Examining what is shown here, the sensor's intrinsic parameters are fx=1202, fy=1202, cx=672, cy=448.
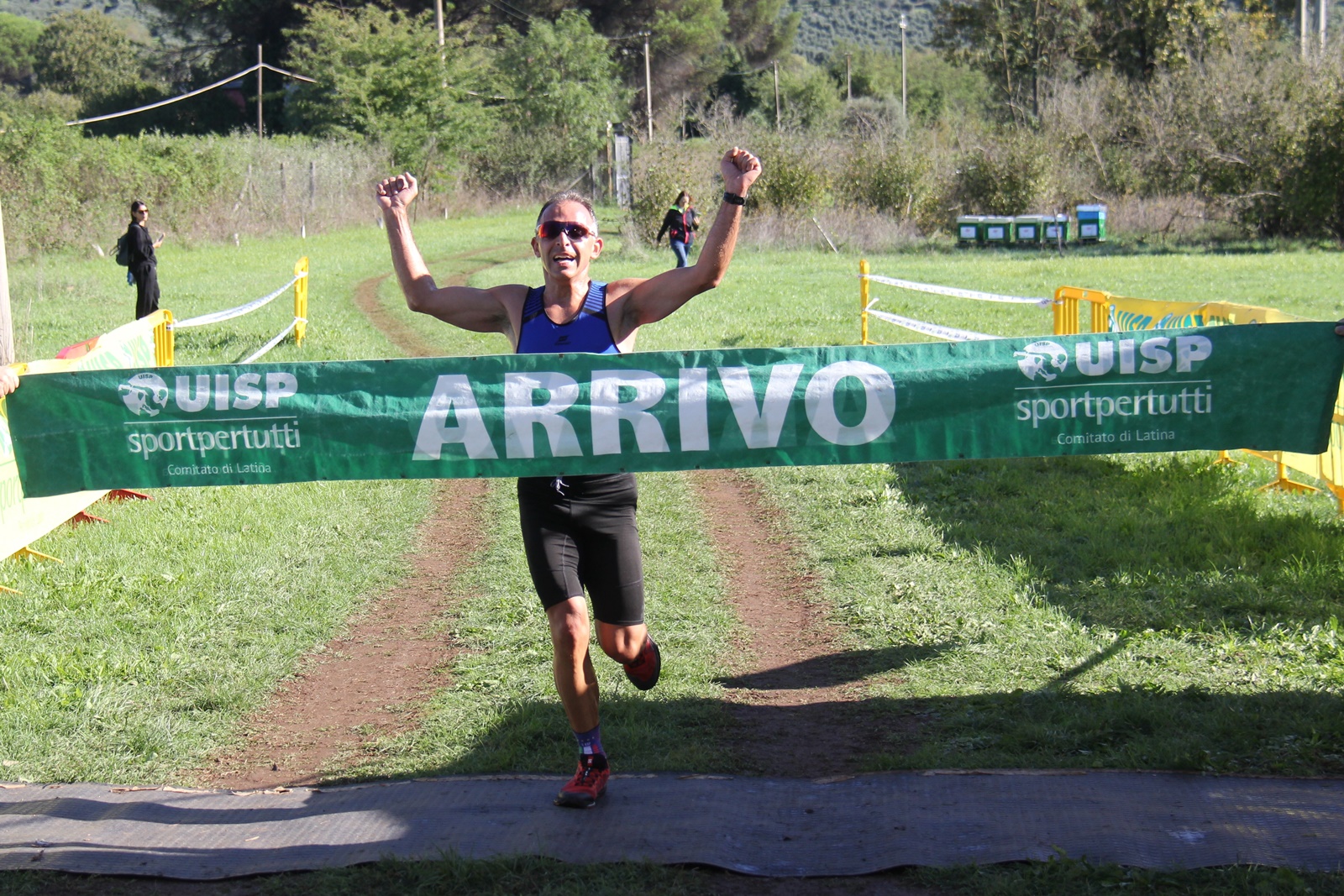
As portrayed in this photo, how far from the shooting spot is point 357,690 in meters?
5.82

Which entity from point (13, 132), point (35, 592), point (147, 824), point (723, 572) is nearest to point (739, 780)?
point (147, 824)

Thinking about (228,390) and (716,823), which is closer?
(716,823)

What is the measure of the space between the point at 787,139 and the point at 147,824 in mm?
33316

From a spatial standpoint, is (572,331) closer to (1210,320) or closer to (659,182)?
(1210,320)

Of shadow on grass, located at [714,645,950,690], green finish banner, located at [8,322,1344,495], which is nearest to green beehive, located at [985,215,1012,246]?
shadow on grass, located at [714,645,950,690]

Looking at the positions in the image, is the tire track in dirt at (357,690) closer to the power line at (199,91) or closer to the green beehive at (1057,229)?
the green beehive at (1057,229)

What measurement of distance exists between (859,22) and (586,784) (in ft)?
598

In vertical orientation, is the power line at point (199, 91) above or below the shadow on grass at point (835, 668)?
above

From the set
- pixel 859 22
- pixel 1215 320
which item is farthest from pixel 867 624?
pixel 859 22

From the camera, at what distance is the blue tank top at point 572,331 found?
179 inches

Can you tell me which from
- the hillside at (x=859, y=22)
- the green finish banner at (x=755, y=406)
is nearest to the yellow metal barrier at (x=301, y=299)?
the green finish banner at (x=755, y=406)

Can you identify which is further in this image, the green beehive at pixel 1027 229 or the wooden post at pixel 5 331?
the green beehive at pixel 1027 229

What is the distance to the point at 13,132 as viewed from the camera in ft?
98.1

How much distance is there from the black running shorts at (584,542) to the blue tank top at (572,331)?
500 millimetres
